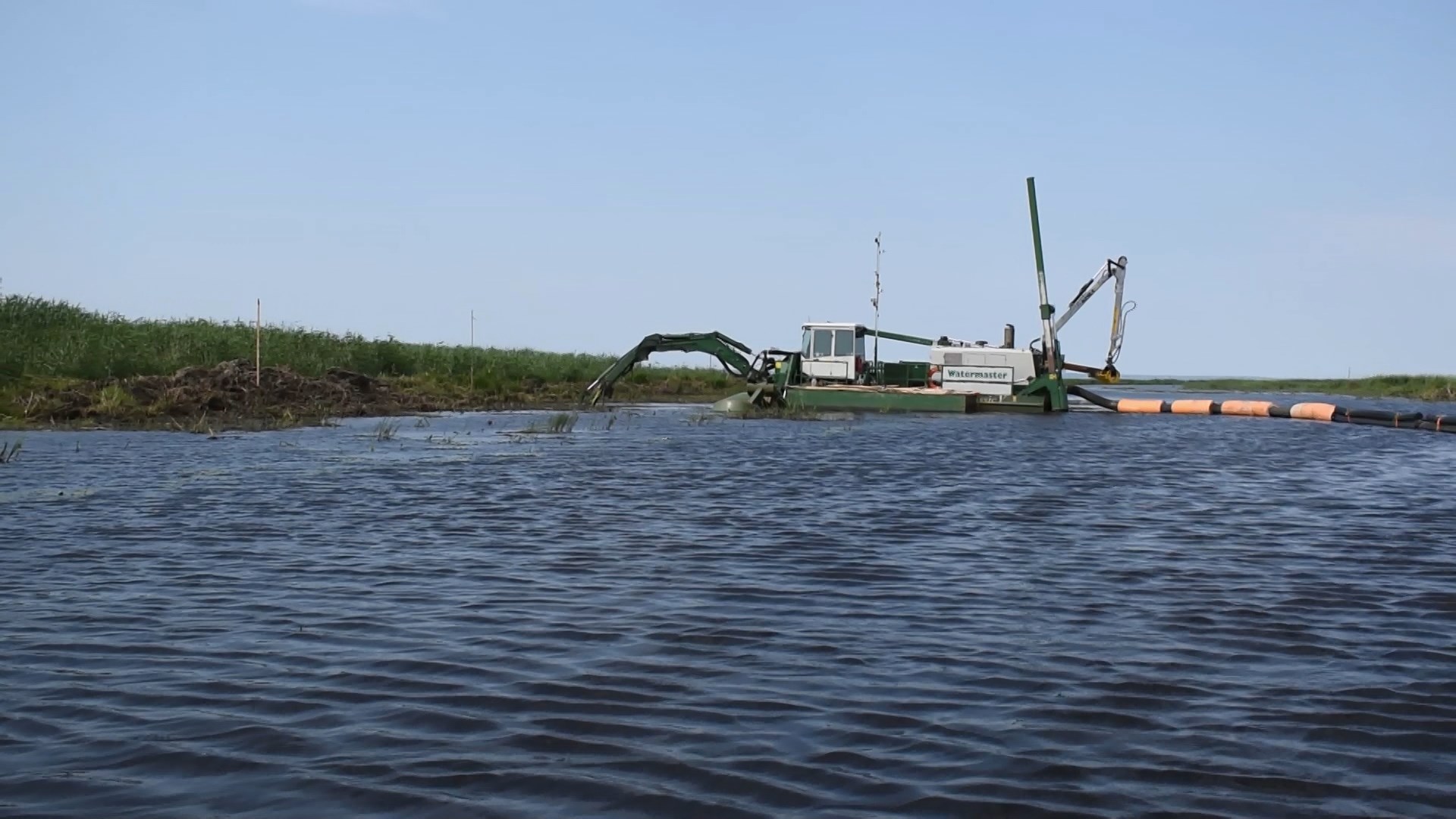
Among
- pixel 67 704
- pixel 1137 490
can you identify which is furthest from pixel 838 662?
pixel 1137 490

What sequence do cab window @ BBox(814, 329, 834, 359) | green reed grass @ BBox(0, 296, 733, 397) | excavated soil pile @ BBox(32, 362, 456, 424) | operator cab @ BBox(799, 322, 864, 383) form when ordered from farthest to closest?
1. cab window @ BBox(814, 329, 834, 359)
2. operator cab @ BBox(799, 322, 864, 383)
3. green reed grass @ BBox(0, 296, 733, 397)
4. excavated soil pile @ BBox(32, 362, 456, 424)

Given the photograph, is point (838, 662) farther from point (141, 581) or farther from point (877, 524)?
point (877, 524)

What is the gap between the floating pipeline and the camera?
3956cm

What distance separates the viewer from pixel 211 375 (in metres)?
33.9

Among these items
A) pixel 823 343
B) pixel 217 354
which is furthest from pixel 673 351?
pixel 217 354

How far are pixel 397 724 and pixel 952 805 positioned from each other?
2.80 meters

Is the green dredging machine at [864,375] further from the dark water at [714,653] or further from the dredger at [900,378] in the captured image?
the dark water at [714,653]

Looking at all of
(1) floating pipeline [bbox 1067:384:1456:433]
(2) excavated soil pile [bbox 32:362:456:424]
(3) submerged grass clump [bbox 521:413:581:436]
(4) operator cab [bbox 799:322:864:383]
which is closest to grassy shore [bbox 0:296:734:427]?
(2) excavated soil pile [bbox 32:362:456:424]

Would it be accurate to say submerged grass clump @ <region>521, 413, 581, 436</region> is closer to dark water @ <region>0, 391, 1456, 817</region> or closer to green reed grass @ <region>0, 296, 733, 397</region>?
green reed grass @ <region>0, 296, 733, 397</region>

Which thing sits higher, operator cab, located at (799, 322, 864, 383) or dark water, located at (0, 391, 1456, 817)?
operator cab, located at (799, 322, 864, 383)

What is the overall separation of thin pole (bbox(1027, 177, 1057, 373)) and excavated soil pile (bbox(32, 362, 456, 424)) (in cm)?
2305

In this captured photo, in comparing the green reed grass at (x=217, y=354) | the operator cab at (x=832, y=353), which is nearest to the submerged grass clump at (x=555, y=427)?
the green reed grass at (x=217, y=354)

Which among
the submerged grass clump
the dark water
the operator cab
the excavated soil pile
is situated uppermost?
the operator cab

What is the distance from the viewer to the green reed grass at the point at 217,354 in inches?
1358
